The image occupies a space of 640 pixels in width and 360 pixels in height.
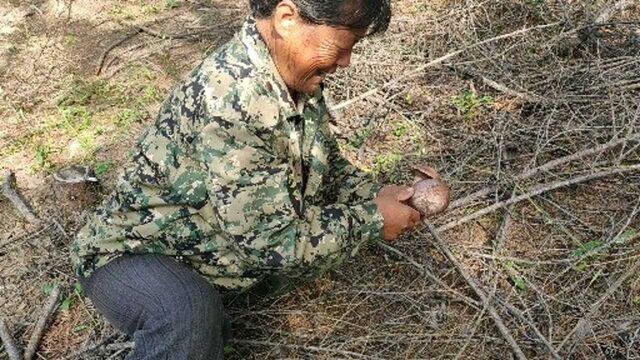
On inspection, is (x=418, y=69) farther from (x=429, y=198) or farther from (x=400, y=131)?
(x=429, y=198)

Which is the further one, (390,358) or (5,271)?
(5,271)

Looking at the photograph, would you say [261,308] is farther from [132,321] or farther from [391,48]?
[391,48]

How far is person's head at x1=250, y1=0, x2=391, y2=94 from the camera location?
1652 millimetres

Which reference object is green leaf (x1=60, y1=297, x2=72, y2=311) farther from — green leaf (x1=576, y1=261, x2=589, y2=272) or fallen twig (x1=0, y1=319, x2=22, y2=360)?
green leaf (x1=576, y1=261, x2=589, y2=272)

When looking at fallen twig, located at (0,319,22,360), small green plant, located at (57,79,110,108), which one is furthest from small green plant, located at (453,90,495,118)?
fallen twig, located at (0,319,22,360)

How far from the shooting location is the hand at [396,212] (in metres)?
2.04

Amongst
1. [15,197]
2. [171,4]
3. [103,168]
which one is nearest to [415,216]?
[103,168]

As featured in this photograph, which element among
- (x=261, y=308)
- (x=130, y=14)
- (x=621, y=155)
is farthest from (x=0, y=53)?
(x=621, y=155)

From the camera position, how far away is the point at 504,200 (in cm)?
290

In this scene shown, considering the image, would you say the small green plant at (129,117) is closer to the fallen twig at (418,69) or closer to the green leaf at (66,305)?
the fallen twig at (418,69)

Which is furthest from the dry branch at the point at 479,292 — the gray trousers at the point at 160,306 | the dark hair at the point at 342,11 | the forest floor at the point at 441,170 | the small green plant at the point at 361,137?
the dark hair at the point at 342,11

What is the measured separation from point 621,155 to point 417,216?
1376 mm

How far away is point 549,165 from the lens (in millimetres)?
2926

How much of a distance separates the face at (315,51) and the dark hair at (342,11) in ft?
0.08
